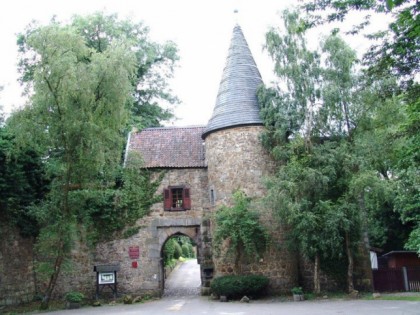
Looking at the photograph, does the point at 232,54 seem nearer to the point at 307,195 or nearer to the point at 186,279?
the point at 307,195

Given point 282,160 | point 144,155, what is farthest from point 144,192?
point 282,160

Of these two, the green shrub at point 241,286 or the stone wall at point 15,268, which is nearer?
the green shrub at point 241,286

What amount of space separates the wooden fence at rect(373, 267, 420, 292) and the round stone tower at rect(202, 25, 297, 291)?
3.57m

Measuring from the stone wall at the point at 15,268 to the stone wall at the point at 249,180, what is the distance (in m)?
7.86

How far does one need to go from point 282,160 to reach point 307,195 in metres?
2.45

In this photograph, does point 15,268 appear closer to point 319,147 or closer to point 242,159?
point 242,159

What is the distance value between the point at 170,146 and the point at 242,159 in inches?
169

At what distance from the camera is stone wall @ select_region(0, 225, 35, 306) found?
674 inches

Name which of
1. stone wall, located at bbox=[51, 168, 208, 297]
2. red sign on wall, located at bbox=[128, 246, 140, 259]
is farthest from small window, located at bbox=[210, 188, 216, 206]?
red sign on wall, located at bbox=[128, 246, 140, 259]

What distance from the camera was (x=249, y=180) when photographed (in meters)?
19.0

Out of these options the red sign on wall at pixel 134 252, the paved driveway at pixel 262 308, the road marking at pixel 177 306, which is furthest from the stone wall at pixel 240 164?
the paved driveway at pixel 262 308

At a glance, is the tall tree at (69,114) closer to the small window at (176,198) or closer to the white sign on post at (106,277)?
the white sign on post at (106,277)

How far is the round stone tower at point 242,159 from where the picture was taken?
60.1ft

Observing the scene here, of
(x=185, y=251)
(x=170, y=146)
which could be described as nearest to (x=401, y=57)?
(x=170, y=146)
